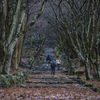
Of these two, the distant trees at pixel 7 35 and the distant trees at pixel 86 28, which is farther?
the distant trees at pixel 86 28

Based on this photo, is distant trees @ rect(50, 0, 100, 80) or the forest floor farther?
distant trees @ rect(50, 0, 100, 80)

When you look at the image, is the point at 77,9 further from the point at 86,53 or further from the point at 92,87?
the point at 92,87

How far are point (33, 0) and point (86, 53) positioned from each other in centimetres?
800

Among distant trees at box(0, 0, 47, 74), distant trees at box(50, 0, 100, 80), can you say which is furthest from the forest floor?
distant trees at box(50, 0, 100, 80)

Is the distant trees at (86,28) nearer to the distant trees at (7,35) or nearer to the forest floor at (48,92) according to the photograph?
the forest floor at (48,92)

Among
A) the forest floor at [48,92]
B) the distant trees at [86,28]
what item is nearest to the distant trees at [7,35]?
the forest floor at [48,92]

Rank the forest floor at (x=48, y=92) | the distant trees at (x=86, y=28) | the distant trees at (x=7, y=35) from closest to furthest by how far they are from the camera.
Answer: the forest floor at (x=48, y=92)
the distant trees at (x=7, y=35)
the distant trees at (x=86, y=28)

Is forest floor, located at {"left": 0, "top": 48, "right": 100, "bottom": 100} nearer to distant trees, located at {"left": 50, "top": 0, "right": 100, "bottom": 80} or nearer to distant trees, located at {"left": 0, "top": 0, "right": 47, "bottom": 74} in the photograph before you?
distant trees, located at {"left": 0, "top": 0, "right": 47, "bottom": 74}

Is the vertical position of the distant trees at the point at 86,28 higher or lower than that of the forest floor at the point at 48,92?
higher

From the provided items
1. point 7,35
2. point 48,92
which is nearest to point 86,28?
point 7,35

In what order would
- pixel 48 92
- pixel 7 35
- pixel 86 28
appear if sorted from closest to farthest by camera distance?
1. pixel 48 92
2. pixel 7 35
3. pixel 86 28

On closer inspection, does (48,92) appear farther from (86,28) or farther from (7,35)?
(86,28)

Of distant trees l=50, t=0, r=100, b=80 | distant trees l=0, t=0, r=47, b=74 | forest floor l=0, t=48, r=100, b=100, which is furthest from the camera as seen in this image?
distant trees l=50, t=0, r=100, b=80

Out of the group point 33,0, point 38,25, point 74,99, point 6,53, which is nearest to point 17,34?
point 6,53
